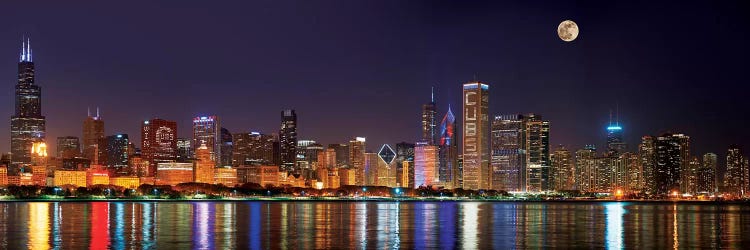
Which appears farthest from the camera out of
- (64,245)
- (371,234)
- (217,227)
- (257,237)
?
(217,227)

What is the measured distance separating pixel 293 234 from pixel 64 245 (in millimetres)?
17326

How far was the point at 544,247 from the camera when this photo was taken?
174 feet

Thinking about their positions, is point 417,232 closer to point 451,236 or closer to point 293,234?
point 451,236

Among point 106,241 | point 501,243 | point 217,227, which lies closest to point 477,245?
point 501,243

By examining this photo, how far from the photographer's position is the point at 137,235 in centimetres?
6069

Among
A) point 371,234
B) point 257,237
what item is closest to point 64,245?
point 257,237

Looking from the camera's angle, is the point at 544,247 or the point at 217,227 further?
the point at 217,227

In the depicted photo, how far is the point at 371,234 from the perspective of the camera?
64.6m

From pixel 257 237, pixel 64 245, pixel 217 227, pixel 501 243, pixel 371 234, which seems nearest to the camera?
pixel 64 245

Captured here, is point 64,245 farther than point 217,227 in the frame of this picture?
No

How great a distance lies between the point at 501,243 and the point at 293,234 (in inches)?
630

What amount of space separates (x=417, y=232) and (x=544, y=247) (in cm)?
1646

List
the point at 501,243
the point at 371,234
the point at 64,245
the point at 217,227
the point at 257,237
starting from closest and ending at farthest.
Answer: the point at 64,245, the point at 501,243, the point at 257,237, the point at 371,234, the point at 217,227

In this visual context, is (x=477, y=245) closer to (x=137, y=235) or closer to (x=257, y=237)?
(x=257, y=237)
